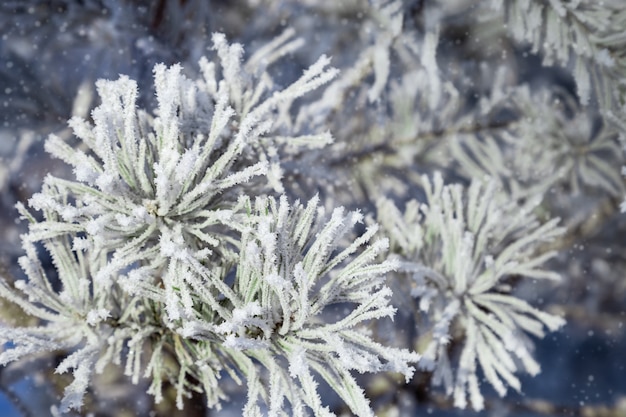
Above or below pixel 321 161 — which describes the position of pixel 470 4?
above

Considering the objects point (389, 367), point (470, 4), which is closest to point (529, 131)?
point (470, 4)

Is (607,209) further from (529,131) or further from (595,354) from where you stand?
(595,354)

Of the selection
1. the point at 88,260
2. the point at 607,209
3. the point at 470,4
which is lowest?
the point at 88,260

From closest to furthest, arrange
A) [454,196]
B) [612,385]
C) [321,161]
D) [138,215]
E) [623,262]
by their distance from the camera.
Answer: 1. [138,215]
2. [454,196]
3. [321,161]
4. [623,262]
5. [612,385]

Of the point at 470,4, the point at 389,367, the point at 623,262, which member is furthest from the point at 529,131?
the point at 389,367

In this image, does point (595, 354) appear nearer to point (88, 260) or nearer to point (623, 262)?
point (623, 262)

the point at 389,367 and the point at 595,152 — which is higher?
the point at 595,152

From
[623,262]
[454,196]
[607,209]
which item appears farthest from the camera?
[623,262]

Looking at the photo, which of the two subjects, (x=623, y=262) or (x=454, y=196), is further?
(x=623, y=262)

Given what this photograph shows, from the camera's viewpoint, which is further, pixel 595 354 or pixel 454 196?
pixel 595 354
